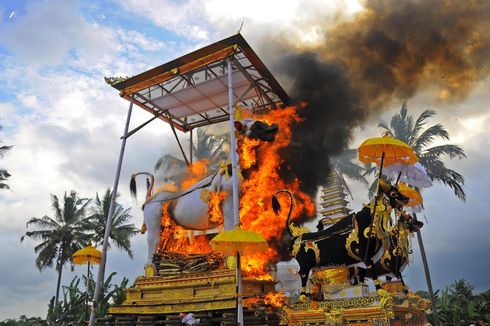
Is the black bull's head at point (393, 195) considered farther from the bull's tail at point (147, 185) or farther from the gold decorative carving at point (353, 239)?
the bull's tail at point (147, 185)

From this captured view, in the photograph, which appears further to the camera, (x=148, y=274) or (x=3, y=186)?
(x=3, y=186)

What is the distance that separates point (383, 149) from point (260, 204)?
6527 mm

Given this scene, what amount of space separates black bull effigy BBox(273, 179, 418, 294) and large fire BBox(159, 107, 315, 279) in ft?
11.7

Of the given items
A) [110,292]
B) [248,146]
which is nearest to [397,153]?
[248,146]

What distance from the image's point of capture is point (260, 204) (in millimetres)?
13344

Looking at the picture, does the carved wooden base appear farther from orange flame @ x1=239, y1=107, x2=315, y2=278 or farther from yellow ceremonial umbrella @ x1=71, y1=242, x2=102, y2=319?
yellow ceremonial umbrella @ x1=71, y1=242, x2=102, y2=319

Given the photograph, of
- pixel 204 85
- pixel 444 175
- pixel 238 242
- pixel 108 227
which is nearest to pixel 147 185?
A: pixel 108 227

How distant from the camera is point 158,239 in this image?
45.2 feet

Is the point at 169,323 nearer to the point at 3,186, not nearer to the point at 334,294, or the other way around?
the point at 334,294

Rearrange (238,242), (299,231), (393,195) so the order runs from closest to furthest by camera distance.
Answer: (393,195) → (238,242) → (299,231)

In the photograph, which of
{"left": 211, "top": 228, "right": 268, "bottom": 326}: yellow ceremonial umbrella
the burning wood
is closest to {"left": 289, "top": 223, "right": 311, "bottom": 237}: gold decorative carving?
{"left": 211, "top": 228, "right": 268, "bottom": 326}: yellow ceremonial umbrella

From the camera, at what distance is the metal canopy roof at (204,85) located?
41.4 feet

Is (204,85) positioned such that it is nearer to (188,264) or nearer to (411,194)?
(188,264)

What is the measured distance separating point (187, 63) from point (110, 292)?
1380cm
